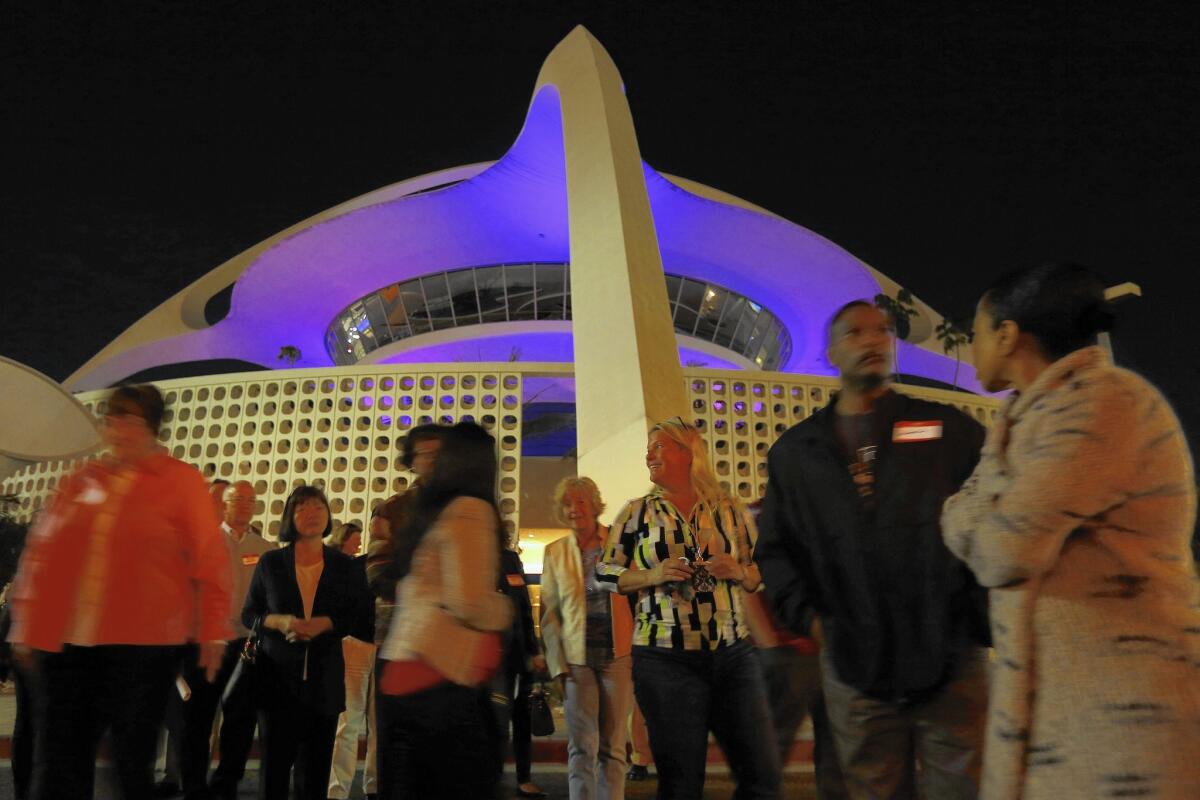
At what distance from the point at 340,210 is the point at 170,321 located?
253 inches

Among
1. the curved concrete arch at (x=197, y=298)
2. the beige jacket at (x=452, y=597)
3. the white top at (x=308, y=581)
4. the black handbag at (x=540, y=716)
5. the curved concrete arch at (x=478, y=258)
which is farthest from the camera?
the curved concrete arch at (x=197, y=298)

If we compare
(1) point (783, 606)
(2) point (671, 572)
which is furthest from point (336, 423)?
(1) point (783, 606)

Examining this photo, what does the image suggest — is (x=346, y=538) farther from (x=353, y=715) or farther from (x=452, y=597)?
(x=452, y=597)

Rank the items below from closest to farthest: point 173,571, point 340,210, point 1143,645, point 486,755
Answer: point 1143,645 → point 486,755 → point 173,571 → point 340,210

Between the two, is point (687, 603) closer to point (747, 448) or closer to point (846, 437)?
point (846, 437)

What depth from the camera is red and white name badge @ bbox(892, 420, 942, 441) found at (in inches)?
93.2

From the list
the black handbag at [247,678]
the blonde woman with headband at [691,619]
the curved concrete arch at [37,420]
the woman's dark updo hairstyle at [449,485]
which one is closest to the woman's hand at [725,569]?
the blonde woman with headband at [691,619]

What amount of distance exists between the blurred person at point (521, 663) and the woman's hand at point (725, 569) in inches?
45.7

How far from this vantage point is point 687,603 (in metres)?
3.05

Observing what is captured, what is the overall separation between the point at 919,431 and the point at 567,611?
2404 millimetres

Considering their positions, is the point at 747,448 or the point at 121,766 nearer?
the point at 121,766

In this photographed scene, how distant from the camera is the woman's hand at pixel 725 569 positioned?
3133mm

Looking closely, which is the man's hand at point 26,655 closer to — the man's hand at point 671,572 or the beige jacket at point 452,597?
the beige jacket at point 452,597

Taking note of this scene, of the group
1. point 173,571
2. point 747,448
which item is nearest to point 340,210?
point 747,448
